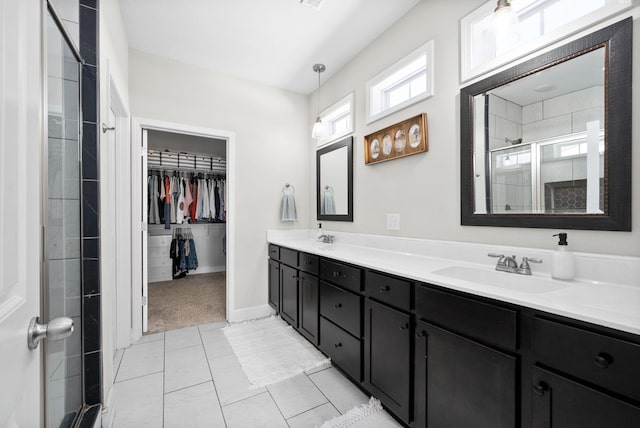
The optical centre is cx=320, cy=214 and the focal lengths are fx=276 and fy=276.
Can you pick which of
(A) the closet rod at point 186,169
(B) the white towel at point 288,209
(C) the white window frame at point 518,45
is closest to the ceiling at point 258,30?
(C) the white window frame at point 518,45

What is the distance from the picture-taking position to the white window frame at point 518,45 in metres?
1.19

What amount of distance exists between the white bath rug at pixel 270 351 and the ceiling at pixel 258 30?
272 cm

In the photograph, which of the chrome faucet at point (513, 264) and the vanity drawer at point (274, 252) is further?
the vanity drawer at point (274, 252)

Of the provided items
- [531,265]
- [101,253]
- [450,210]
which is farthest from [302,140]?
[531,265]

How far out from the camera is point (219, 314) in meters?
3.19

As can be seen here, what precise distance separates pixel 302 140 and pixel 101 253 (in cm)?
247

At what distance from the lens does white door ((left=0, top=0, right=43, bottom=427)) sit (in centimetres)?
46

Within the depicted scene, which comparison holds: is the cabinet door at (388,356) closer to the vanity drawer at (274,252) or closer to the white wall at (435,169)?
the white wall at (435,169)

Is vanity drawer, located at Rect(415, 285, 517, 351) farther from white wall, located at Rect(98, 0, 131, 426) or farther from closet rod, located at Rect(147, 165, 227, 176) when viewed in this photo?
closet rod, located at Rect(147, 165, 227, 176)

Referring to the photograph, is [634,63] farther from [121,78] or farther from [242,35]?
[121,78]

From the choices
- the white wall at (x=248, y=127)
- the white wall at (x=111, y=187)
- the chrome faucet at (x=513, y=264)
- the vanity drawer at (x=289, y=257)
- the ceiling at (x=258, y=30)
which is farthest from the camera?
the white wall at (x=248, y=127)

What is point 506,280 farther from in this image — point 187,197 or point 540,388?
point 187,197

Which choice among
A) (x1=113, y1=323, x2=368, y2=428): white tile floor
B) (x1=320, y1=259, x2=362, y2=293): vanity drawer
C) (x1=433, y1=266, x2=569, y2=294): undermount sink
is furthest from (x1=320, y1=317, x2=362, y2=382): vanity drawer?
(x1=433, y1=266, x2=569, y2=294): undermount sink

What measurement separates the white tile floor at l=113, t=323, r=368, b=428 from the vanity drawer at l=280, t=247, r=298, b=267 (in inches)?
35.9
